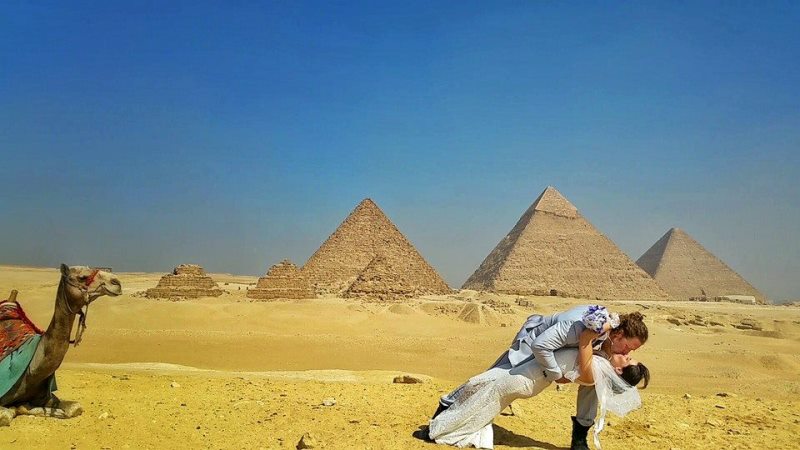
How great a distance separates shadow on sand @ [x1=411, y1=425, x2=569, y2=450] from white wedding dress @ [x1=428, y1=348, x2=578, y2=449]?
141mm

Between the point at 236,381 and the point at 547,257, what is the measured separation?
45588 mm

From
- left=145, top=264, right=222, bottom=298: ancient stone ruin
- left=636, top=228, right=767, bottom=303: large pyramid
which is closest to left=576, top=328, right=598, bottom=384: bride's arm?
left=145, top=264, right=222, bottom=298: ancient stone ruin

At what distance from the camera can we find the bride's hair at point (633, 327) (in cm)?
387

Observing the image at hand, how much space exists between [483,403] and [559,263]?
47.6 meters

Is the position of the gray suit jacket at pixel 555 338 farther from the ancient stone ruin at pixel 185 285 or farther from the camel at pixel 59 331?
the ancient stone ruin at pixel 185 285

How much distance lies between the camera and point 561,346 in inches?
156

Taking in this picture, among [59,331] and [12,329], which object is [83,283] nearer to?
[59,331]

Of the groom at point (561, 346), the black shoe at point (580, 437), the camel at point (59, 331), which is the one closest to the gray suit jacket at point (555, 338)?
the groom at point (561, 346)

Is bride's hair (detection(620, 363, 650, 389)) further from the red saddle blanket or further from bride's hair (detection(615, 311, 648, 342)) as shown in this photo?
the red saddle blanket

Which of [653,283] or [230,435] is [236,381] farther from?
[653,283]

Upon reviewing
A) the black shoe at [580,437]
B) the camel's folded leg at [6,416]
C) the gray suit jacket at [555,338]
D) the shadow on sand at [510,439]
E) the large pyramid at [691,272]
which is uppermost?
the large pyramid at [691,272]

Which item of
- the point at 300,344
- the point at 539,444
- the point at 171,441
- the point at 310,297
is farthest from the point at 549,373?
the point at 310,297

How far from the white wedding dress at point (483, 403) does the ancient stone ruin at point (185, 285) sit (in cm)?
2125

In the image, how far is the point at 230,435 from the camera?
4.33 meters
